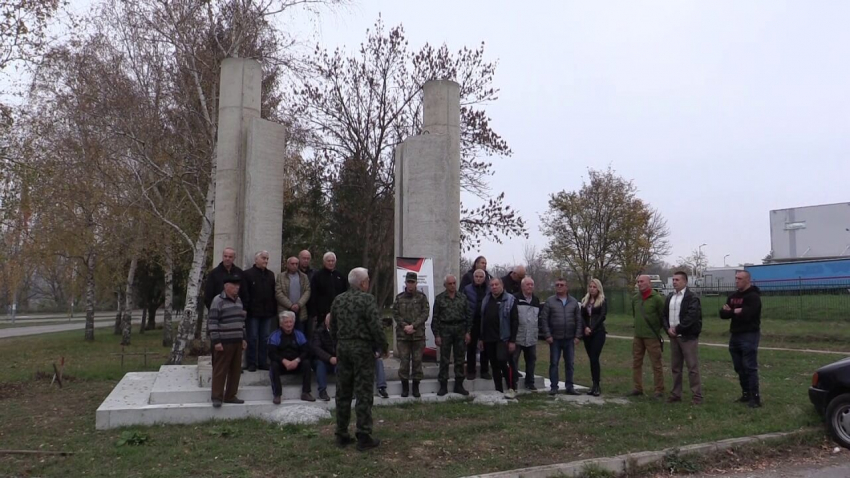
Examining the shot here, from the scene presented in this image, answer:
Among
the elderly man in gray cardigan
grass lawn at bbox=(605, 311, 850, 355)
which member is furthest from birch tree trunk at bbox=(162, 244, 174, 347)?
grass lawn at bbox=(605, 311, 850, 355)

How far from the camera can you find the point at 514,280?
9898mm

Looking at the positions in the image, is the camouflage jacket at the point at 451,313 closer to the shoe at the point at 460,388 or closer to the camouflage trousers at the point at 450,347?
the camouflage trousers at the point at 450,347

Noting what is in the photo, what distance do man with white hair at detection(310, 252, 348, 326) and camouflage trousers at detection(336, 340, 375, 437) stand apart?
2.51m

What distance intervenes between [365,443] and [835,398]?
5.41 metres

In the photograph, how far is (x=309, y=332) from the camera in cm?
905

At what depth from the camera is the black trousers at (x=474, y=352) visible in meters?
9.39

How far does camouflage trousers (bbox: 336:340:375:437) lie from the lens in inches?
245

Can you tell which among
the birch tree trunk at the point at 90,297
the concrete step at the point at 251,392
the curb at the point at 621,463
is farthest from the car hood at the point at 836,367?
the birch tree trunk at the point at 90,297

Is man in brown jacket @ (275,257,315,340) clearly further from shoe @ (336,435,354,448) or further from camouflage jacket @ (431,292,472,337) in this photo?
shoe @ (336,435,354,448)

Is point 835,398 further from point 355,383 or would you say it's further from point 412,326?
point 355,383

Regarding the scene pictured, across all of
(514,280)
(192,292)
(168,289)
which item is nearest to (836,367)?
(514,280)

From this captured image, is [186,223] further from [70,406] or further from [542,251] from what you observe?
[542,251]

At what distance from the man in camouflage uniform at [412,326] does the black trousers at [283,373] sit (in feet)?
4.51

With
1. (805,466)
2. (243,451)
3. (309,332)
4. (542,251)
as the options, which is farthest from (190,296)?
(542,251)
